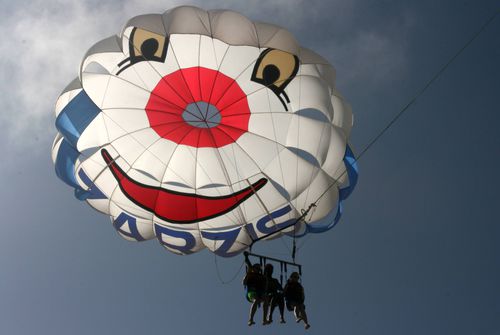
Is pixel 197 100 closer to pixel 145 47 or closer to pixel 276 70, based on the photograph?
pixel 145 47

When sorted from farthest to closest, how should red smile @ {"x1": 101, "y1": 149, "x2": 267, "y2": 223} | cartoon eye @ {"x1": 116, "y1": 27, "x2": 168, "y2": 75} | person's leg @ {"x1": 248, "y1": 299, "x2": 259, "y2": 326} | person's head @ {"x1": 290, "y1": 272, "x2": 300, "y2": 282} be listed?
red smile @ {"x1": 101, "y1": 149, "x2": 267, "y2": 223}, cartoon eye @ {"x1": 116, "y1": 27, "x2": 168, "y2": 75}, person's head @ {"x1": 290, "y1": 272, "x2": 300, "y2": 282}, person's leg @ {"x1": 248, "y1": 299, "x2": 259, "y2": 326}

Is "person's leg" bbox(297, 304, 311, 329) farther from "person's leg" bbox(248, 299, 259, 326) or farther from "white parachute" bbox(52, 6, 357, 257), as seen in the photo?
"white parachute" bbox(52, 6, 357, 257)

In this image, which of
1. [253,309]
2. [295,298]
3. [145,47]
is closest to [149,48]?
[145,47]

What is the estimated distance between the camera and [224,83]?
12562mm

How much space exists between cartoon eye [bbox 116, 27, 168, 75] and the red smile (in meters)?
1.84

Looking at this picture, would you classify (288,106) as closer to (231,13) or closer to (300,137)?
(300,137)

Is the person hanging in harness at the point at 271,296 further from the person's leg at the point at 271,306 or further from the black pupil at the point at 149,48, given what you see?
the black pupil at the point at 149,48

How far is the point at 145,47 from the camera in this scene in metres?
12.1

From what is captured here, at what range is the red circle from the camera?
12.5 meters

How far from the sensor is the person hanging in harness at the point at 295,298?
38.2 feet

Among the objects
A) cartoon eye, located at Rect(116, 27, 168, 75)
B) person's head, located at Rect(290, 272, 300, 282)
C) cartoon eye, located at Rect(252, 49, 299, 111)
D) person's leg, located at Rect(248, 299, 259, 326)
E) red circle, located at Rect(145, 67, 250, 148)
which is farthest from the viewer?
red circle, located at Rect(145, 67, 250, 148)

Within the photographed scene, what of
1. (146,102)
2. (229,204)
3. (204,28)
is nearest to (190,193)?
(229,204)

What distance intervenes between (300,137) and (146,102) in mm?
2854

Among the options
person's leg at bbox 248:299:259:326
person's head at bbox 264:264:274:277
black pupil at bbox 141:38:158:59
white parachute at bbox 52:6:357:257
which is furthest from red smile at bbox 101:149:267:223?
person's leg at bbox 248:299:259:326
